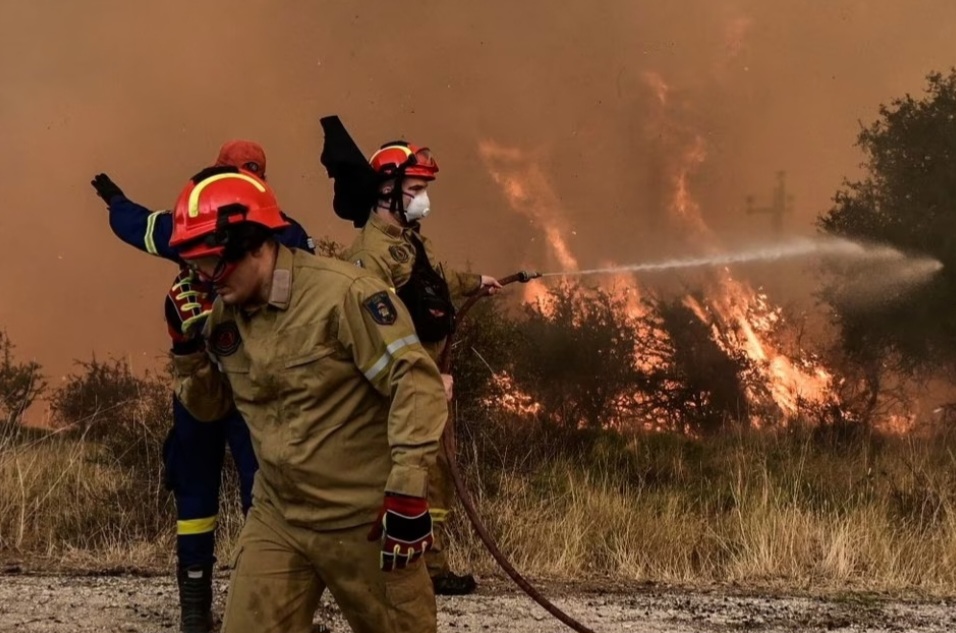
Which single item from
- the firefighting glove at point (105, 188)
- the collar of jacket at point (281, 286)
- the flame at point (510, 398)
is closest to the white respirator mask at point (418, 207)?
the firefighting glove at point (105, 188)

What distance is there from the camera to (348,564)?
275cm

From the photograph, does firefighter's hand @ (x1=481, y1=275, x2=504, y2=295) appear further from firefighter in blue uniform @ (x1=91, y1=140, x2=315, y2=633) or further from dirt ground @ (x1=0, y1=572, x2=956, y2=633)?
dirt ground @ (x1=0, y1=572, x2=956, y2=633)

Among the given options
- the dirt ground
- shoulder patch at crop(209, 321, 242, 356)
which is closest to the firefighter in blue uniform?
the dirt ground

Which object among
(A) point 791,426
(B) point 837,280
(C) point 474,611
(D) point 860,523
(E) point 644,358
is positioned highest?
(B) point 837,280

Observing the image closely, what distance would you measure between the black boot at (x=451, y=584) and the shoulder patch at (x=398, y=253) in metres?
1.65

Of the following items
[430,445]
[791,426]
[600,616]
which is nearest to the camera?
[430,445]

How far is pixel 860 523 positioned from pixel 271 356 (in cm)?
498

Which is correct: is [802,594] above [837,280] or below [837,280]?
below

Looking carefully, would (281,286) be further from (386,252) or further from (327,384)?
(386,252)

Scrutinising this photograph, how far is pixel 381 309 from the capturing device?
2686 mm

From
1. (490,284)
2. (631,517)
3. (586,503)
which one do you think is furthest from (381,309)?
(586,503)

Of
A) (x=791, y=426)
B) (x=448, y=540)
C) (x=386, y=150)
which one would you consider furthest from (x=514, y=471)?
(x=791, y=426)

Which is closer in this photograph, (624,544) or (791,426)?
(624,544)

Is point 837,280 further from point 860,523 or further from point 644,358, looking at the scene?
point 860,523
